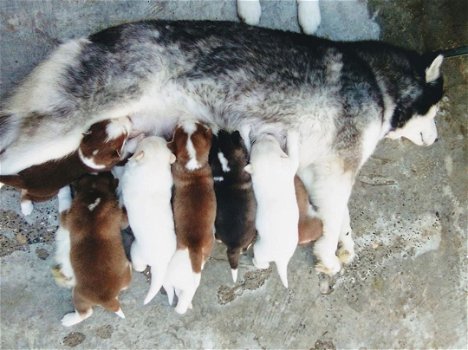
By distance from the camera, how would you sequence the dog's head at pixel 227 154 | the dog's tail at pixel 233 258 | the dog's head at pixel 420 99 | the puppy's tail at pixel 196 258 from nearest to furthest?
1. the puppy's tail at pixel 196 258
2. the dog's head at pixel 227 154
3. the dog's tail at pixel 233 258
4. the dog's head at pixel 420 99

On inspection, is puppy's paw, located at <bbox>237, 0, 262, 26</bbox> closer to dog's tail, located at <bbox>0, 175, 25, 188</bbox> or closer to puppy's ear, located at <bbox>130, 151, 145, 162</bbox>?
puppy's ear, located at <bbox>130, 151, 145, 162</bbox>

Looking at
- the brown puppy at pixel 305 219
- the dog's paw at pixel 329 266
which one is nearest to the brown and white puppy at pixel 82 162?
the brown puppy at pixel 305 219

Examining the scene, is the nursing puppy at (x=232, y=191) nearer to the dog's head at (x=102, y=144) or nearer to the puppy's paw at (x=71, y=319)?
the dog's head at (x=102, y=144)

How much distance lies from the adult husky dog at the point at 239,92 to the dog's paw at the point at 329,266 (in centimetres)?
7

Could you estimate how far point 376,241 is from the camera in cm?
446

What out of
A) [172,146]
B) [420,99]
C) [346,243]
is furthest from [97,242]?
[420,99]

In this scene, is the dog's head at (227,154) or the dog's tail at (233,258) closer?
the dog's head at (227,154)

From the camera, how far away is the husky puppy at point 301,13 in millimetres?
4203

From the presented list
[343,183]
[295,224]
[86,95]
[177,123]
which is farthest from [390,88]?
[86,95]

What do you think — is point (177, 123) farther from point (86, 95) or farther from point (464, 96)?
point (464, 96)

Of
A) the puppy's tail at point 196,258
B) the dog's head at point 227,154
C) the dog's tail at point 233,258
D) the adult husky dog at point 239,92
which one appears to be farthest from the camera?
the dog's tail at point 233,258

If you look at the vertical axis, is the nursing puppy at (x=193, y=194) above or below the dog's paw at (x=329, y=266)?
above

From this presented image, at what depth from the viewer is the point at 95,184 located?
11.9 ft

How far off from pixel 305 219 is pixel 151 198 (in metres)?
1.15
